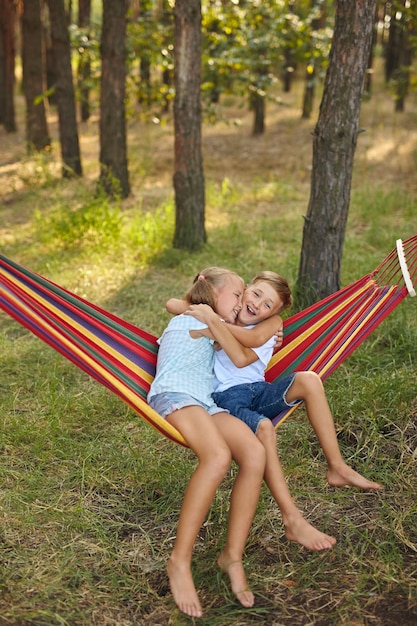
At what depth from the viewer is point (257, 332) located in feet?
7.68

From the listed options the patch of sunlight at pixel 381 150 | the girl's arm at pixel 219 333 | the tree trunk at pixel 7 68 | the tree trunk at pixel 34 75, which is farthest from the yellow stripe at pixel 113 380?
the tree trunk at pixel 7 68

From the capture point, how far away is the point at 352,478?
2.24 meters

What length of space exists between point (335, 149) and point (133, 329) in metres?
1.57

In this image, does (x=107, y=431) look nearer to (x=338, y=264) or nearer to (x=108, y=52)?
(x=338, y=264)

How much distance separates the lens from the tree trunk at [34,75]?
7946 millimetres

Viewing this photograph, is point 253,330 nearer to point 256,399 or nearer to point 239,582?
point 256,399

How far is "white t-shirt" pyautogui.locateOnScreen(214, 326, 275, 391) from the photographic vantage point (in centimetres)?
234

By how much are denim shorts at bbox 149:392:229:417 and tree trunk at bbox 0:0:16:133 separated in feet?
33.7


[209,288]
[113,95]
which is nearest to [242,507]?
[209,288]

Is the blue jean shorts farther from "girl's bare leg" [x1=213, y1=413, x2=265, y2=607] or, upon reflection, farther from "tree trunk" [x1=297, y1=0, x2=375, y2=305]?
"tree trunk" [x1=297, y1=0, x2=375, y2=305]

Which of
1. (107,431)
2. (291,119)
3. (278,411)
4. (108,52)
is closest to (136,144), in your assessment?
(291,119)

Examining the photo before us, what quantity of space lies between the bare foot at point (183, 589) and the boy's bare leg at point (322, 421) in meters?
0.58

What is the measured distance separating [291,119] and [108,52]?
466 centimetres

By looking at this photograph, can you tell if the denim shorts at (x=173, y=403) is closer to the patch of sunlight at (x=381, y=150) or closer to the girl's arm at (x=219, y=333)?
the girl's arm at (x=219, y=333)
